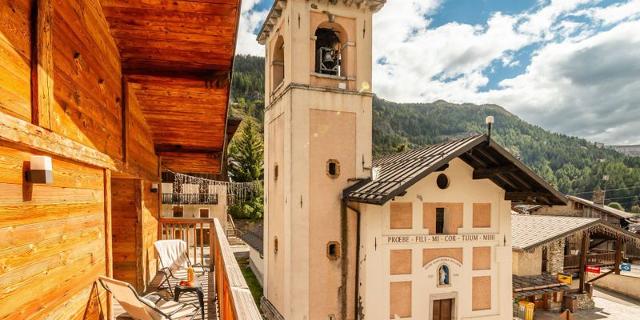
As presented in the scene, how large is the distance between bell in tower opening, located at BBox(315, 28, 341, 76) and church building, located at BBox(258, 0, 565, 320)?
0.20ft

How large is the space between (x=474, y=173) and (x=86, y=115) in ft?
34.4

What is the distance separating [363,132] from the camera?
11.6 m

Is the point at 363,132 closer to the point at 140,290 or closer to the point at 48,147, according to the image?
the point at 140,290

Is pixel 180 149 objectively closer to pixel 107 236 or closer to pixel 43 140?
pixel 107 236

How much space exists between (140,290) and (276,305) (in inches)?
297

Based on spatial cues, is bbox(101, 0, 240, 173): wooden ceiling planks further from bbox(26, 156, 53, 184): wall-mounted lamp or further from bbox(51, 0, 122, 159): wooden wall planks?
bbox(26, 156, 53, 184): wall-mounted lamp

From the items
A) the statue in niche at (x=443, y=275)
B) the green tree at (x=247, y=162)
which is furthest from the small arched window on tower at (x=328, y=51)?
→ the green tree at (x=247, y=162)

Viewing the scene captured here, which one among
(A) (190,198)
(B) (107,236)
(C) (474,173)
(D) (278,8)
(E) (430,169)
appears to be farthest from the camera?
(A) (190,198)

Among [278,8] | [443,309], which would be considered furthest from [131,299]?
[278,8]

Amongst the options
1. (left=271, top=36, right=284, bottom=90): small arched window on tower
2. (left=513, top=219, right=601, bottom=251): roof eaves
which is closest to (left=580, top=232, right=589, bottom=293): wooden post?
(left=513, top=219, right=601, bottom=251): roof eaves

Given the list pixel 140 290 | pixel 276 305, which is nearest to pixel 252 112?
pixel 276 305

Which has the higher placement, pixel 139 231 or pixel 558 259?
pixel 139 231

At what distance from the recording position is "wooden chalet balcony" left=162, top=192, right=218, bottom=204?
2677 cm

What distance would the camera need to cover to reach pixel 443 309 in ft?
35.1
